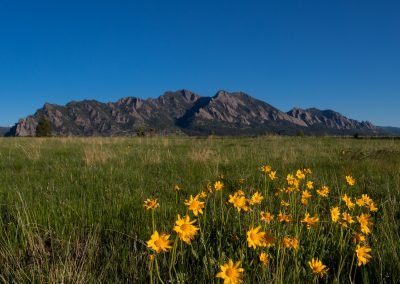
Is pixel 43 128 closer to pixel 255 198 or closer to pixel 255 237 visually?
pixel 255 198

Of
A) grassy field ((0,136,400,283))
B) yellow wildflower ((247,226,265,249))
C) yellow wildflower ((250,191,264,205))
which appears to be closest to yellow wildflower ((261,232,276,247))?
yellow wildflower ((247,226,265,249))

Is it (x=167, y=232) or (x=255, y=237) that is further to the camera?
(x=167, y=232)

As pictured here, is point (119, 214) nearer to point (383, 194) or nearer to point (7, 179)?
point (7, 179)

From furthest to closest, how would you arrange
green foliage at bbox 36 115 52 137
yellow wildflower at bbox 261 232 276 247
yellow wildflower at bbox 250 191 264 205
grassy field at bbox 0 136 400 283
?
1. green foliage at bbox 36 115 52 137
2. yellow wildflower at bbox 250 191 264 205
3. grassy field at bbox 0 136 400 283
4. yellow wildflower at bbox 261 232 276 247

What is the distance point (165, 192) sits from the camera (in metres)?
4.12

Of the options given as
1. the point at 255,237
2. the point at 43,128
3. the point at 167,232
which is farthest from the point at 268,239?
the point at 43,128

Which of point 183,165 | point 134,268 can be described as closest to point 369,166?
point 183,165

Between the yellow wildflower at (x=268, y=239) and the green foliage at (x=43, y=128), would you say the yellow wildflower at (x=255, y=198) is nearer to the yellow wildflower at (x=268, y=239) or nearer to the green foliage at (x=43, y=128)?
the yellow wildflower at (x=268, y=239)

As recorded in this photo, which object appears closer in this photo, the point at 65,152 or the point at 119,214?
the point at 119,214

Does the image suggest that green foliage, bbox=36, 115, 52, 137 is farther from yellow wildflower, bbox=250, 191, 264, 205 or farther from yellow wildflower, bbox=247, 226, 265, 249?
yellow wildflower, bbox=247, 226, 265, 249

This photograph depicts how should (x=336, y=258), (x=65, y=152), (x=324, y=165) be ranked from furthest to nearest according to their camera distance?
(x=65, y=152), (x=324, y=165), (x=336, y=258)

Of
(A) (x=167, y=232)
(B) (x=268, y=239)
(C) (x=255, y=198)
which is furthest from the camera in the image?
(A) (x=167, y=232)

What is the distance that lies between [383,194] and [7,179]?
19.5 feet

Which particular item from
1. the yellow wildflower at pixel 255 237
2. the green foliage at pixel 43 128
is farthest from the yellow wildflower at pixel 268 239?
the green foliage at pixel 43 128
